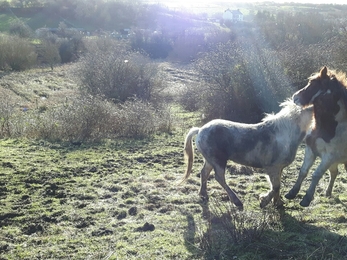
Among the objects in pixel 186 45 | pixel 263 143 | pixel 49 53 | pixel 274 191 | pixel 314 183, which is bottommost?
pixel 49 53

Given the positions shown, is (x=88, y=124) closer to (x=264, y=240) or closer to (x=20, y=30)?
(x=264, y=240)

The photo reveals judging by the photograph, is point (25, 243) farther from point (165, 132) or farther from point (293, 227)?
point (165, 132)

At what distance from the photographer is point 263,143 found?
19.9 feet

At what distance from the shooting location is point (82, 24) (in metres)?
59.1

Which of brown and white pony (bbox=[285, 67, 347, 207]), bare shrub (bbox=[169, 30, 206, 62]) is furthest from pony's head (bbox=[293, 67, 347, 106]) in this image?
bare shrub (bbox=[169, 30, 206, 62])

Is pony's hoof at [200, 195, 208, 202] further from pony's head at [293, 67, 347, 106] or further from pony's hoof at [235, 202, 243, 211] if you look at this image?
pony's head at [293, 67, 347, 106]

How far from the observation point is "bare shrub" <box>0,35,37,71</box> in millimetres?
33031

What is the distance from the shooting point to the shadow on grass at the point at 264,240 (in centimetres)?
452

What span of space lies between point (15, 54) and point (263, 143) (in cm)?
3239

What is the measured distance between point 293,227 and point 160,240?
6.18 feet

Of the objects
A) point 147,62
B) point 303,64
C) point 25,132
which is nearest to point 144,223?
point 25,132

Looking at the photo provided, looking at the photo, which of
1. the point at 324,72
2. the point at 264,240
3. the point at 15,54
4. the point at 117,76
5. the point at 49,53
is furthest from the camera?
the point at 49,53

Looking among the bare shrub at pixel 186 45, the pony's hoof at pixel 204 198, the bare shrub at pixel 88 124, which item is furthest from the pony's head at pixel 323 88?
the bare shrub at pixel 186 45


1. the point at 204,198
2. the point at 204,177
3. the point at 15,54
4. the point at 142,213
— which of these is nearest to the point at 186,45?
the point at 15,54
